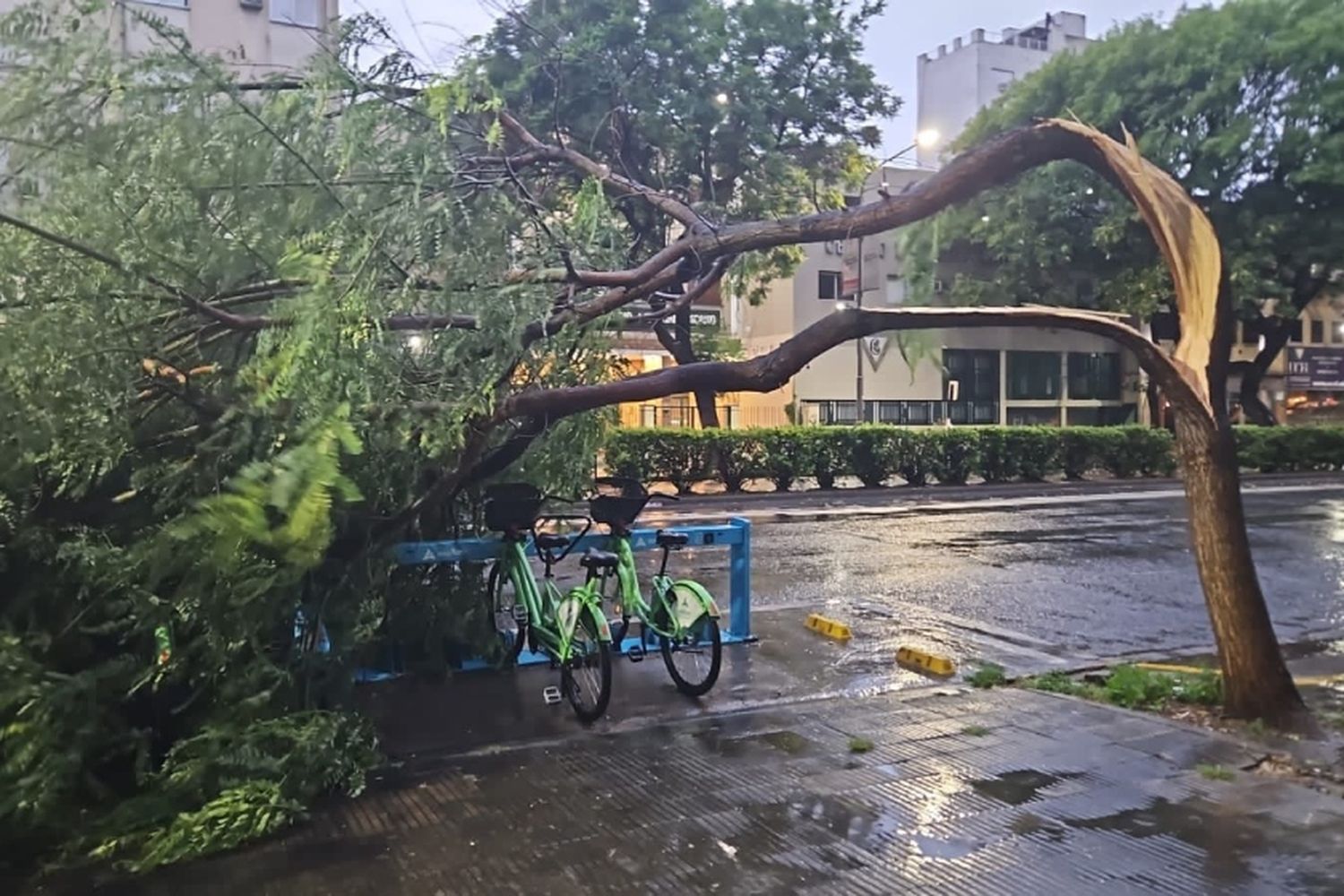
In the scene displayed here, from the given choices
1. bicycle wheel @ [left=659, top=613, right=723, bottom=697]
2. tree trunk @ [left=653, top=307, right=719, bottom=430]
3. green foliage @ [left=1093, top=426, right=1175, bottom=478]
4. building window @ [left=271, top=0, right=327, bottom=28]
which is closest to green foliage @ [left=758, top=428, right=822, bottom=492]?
tree trunk @ [left=653, top=307, right=719, bottom=430]

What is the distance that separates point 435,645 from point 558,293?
2668mm

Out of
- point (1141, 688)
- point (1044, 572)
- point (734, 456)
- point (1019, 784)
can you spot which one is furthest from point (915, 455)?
point (1019, 784)

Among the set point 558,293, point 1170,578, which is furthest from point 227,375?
point 1170,578

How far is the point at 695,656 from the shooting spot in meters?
7.11

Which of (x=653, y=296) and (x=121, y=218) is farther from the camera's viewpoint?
(x=653, y=296)

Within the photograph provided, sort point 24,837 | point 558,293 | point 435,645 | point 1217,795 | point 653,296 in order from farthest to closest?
point 653,296, point 435,645, point 558,293, point 1217,795, point 24,837

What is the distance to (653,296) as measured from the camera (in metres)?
8.16

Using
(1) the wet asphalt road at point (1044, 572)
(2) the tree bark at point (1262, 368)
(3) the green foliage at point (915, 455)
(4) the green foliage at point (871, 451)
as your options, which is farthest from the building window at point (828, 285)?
(1) the wet asphalt road at point (1044, 572)

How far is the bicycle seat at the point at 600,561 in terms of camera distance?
6969 mm

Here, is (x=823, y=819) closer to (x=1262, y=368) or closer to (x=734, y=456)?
(x=734, y=456)

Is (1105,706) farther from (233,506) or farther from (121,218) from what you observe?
(121,218)

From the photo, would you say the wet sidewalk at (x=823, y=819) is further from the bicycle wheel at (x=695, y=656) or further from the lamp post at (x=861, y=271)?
the lamp post at (x=861, y=271)

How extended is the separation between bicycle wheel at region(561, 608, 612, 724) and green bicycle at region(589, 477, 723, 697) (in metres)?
0.65

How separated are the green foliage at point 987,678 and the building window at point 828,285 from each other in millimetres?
33984
